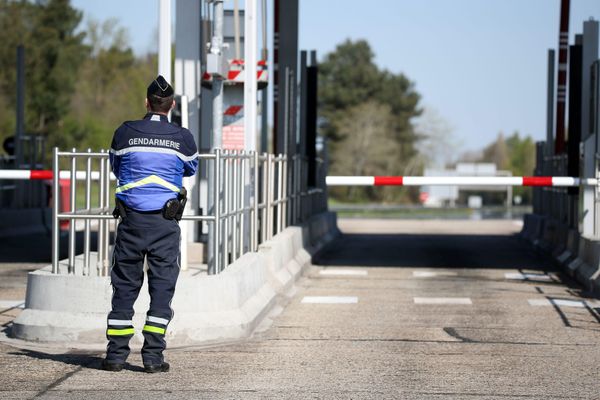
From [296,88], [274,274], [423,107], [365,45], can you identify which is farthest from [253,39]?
[423,107]

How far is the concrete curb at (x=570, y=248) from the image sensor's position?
54.2 ft

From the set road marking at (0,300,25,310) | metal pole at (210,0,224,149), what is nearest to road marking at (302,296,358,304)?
metal pole at (210,0,224,149)

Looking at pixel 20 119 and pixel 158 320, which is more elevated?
pixel 20 119

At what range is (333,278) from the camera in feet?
59.6

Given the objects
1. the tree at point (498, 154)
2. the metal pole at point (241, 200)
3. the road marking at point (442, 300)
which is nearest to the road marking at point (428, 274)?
the road marking at point (442, 300)

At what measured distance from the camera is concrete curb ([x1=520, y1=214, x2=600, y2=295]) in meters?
16.5

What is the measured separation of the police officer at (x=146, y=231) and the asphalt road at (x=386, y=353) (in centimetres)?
29

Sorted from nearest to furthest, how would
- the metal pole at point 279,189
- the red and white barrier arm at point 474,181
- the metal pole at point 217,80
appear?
1. the metal pole at point 217,80
2. the metal pole at point 279,189
3. the red and white barrier arm at point 474,181

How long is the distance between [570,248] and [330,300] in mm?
6281

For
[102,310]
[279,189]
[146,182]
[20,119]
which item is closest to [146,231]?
[146,182]

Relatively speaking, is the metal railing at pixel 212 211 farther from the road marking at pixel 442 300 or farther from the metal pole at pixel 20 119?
the metal pole at pixel 20 119

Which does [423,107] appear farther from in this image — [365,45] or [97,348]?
[97,348]

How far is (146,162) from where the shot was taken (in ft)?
30.9

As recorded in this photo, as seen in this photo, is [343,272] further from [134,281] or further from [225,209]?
[134,281]
